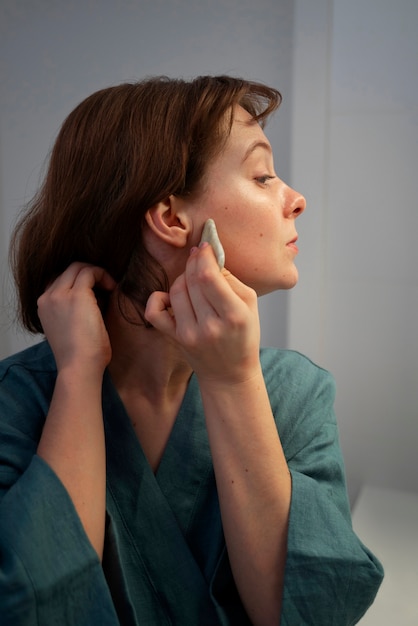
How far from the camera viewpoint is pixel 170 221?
79 cm

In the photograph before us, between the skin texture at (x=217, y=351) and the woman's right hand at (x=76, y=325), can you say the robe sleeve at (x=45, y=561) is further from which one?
the woman's right hand at (x=76, y=325)

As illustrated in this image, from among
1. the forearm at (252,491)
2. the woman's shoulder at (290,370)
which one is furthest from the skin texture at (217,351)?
the woman's shoulder at (290,370)

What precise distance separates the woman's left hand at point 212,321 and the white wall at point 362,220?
0.81m

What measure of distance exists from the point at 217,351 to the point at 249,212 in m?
0.22

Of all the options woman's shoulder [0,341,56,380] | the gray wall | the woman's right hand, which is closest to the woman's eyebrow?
the woman's right hand

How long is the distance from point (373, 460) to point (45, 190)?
112 cm

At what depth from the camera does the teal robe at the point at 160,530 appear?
0.62 m

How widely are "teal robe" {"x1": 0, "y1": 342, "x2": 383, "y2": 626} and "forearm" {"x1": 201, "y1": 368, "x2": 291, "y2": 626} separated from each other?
24 millimetres

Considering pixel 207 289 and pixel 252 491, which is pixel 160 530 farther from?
pixel 207 289

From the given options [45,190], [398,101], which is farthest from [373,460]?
[45,190]

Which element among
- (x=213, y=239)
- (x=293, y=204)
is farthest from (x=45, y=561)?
(x=293, y=204)

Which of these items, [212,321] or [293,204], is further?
[293,204]

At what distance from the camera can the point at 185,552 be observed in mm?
754

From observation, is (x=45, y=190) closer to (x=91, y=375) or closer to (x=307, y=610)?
(x=91, y=375)
